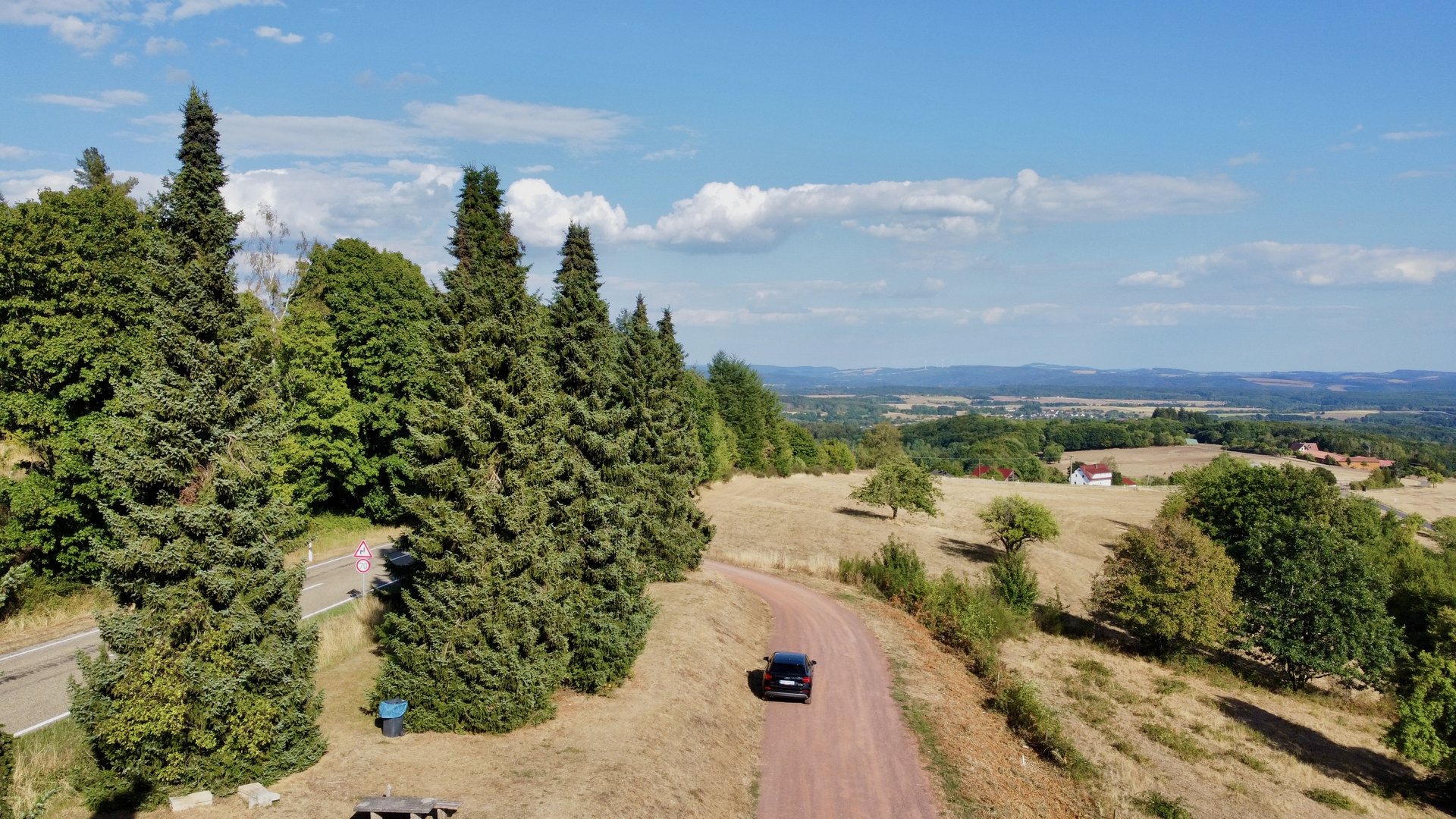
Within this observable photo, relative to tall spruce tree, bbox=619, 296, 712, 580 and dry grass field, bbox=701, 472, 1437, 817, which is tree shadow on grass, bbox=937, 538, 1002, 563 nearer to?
Result: dry grass field, bbox=701, 472, 1437, 817

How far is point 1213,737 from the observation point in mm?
27078

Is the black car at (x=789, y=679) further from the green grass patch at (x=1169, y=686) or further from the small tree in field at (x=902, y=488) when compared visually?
the small tree in field at (x=902, y=488)

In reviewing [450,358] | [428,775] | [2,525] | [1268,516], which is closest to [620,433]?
[450,358]

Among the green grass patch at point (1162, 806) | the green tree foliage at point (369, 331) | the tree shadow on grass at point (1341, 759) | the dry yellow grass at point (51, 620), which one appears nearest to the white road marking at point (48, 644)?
the dry yellow grass at point (51, 620)

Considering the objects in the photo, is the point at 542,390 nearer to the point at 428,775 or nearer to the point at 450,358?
the point at 450,358

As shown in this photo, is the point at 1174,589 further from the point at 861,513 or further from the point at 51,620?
the point at 51,620

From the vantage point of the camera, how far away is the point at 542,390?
1977 cm

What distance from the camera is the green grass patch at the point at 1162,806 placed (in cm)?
1952

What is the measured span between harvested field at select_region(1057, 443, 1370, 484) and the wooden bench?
130 meters

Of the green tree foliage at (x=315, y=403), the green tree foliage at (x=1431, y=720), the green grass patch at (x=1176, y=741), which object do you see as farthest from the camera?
the green tree foliage at (x=315, y=403)

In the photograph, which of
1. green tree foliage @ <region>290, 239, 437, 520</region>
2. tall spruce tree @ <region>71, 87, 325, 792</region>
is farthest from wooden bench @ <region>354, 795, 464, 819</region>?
green tree foliage @ <region>290, 239, 437, 520</region>

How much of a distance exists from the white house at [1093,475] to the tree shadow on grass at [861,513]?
77819mm

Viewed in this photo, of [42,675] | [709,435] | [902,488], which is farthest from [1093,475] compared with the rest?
[42,675]

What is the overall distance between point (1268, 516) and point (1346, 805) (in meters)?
25.6
